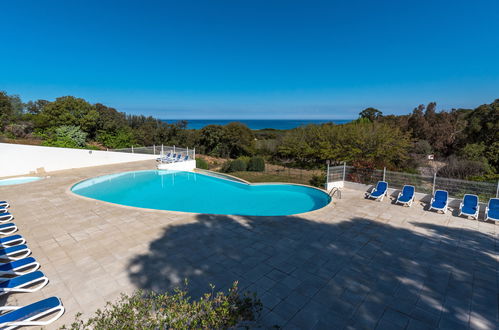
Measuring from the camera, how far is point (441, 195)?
8523mm

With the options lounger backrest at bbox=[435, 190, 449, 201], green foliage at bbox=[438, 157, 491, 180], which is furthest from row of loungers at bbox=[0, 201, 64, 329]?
green foliage at bbox=[438, 157, 491, 180]

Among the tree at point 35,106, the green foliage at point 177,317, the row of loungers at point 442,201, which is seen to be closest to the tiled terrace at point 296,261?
the row of loungers at point 442,201

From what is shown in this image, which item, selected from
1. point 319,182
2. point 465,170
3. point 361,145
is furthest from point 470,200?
point 465,170

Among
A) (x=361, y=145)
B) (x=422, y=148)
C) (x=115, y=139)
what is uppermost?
(x=115, y=139)

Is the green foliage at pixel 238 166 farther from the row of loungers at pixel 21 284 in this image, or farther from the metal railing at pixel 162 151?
the row of loungers at pixel 21 284

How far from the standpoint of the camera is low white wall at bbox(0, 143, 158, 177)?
42.6 feet

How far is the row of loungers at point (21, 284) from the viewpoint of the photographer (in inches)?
129

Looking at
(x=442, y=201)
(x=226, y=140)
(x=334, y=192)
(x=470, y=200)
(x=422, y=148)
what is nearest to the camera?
(x=470, y=200)

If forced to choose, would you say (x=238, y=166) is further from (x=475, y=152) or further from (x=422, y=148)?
(x=475, y=152)

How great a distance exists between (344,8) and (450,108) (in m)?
21.4

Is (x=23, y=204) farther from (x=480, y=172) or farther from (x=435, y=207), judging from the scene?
(x=480, y=172)

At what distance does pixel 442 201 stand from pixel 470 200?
74 cm

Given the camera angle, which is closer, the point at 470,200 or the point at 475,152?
the point at 470,200

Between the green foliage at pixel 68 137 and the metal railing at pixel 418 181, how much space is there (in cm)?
2005
